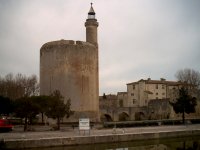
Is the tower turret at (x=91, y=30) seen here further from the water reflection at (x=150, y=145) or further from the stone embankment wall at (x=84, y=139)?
the water reflection at (x=150, y=145)

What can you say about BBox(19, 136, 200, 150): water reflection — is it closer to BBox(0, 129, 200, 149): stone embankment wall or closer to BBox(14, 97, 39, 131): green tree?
BBox(0, 129, 200, 149): stone embankment wall

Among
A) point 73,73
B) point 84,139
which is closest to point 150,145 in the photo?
point 84,139

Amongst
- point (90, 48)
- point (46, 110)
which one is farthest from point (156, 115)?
point (46, 110)

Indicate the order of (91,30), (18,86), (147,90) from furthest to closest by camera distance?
1. (147,90)
2. (18,86)
3. (91,30)

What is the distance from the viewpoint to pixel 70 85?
38.2 m

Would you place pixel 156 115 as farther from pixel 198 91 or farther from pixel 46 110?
pixel 46 110

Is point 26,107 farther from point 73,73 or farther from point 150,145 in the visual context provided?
point 73,73

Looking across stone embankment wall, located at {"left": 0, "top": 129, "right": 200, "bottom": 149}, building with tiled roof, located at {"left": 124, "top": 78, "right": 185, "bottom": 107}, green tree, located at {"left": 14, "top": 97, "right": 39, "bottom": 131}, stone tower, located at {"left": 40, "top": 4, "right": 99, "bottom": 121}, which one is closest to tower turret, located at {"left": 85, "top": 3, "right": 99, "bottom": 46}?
stone tower, located at {"left": 40, "top": 4, "right": 99, "bottom": 121}

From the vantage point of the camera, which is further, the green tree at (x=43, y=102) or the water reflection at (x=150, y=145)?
the green tree at (x=43, y=102)

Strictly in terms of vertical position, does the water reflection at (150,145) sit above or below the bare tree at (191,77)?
below

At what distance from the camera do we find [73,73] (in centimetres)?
3841

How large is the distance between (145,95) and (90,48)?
28.8 metres

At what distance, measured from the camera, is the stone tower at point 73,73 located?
125 ft

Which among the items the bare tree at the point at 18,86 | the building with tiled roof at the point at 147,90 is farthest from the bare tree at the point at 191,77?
the bare tree at the point at 18,86
